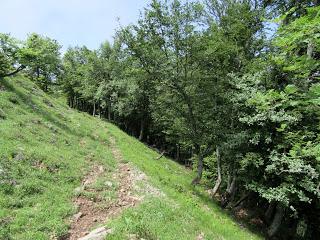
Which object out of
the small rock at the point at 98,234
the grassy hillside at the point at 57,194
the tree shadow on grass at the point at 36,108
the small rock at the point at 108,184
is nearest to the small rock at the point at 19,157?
the grassy hillside at the point at 57,194

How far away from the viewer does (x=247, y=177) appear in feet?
55.0

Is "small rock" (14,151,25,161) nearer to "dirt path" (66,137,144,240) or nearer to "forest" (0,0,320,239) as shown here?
"dirt path" (66,137,144,240)

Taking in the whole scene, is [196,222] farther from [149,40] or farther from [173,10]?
[173,10]

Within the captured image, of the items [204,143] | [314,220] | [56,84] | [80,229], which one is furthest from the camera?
[56,84]

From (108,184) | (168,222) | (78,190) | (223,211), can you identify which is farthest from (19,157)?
(223,211)

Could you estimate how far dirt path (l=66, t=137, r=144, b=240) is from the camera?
32.4ft

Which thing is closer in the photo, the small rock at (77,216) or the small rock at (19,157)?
the small rock at (77,216)

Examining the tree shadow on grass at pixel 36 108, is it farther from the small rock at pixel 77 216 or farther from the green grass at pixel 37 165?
the small rock at pixel 77 216

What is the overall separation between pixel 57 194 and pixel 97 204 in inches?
64.8

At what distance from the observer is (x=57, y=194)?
11.6m

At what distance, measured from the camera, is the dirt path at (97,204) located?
9.88 meters

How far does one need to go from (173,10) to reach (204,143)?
822 centimetres

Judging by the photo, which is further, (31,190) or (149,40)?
(149,40)

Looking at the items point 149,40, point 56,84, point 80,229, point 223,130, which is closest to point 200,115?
point 223,130
